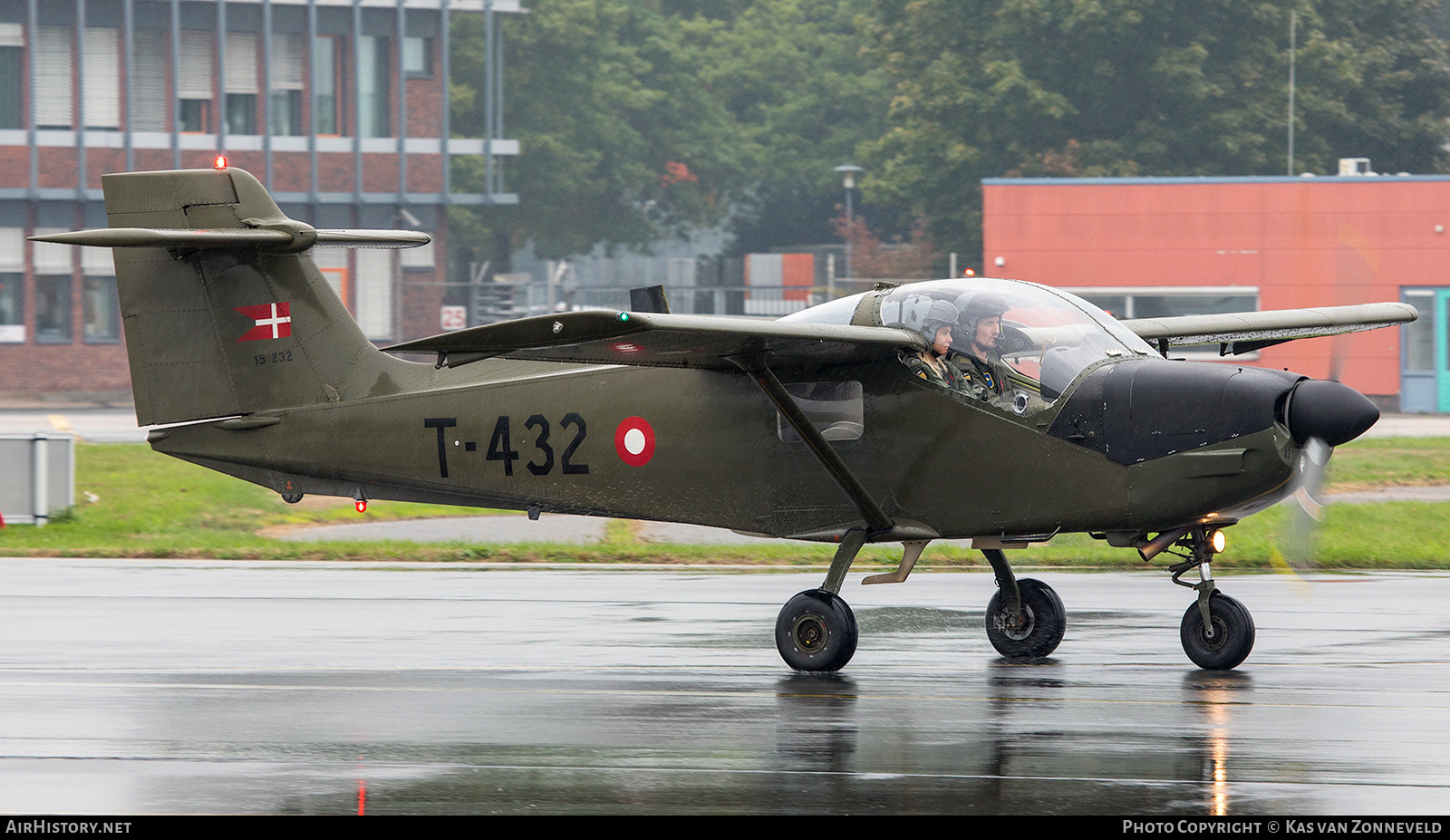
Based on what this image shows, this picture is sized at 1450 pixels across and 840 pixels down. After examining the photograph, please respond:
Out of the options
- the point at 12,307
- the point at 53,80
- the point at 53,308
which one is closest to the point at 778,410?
the point at 53,308

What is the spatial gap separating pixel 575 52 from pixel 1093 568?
58215 mm

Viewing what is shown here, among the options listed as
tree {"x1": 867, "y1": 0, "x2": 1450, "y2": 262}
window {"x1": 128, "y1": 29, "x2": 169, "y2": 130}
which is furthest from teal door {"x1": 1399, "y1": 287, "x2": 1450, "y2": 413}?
window {"x1": 128, "y1": 29, "x2": 169, "y2": 130}

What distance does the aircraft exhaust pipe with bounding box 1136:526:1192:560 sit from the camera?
404 inches

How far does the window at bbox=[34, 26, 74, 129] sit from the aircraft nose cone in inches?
1763

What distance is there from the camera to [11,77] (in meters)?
47.9

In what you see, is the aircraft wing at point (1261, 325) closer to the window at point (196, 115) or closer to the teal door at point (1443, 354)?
the teal door at point (1443, 354)

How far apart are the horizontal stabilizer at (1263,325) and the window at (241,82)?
41933 mm

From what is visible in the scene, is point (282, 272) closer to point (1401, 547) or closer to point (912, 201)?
point (1401, 547)

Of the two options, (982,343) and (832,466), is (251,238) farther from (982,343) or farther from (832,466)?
(982,343)

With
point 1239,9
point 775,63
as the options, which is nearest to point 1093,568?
point 1239,9

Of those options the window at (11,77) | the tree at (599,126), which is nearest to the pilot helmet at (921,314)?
the window at (11,77)

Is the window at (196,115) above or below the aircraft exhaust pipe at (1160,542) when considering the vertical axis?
above

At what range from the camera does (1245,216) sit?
40.4 m

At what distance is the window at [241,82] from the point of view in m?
49.7
